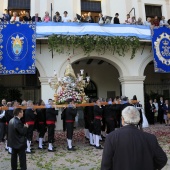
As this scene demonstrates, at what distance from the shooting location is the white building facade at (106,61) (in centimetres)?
1576

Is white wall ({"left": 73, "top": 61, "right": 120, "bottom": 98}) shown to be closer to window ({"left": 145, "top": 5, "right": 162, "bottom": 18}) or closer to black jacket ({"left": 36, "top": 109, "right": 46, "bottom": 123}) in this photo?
window ({"left": 145, "top": 5, "right": 162, "bottom": 18})

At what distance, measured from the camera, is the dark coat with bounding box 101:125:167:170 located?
10.7 feet

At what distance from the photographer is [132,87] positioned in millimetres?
16531

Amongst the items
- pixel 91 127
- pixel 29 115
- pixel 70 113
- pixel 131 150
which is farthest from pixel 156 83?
pixel 131 150

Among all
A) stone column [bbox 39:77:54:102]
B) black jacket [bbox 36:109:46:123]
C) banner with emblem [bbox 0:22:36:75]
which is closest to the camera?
black jacket [bbox 36:109:46:123]

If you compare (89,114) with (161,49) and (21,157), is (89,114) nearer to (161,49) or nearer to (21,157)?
(21,157)

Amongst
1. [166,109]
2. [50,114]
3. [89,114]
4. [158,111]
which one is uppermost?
[50,114]

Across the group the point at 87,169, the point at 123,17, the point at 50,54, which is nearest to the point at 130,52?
the point at 123,17

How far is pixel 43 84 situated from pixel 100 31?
4454 millimetres

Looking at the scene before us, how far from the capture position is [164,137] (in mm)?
12078

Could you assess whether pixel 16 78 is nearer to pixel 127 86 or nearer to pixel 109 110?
pixel 127 86

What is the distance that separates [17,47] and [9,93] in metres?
4.10

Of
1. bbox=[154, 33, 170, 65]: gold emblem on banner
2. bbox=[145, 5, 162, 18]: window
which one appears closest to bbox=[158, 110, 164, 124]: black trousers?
bbox=[154, 33, 170, 65]: gold emblem on banner

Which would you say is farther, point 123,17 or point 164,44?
point 123,17
